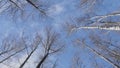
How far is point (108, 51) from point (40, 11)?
332cm

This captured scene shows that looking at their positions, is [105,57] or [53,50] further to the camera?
[53,50]

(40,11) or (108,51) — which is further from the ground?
(40,11)

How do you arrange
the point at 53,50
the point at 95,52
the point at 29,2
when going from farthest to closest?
the point at 53,50, the point at 95,52, the point at 29,2

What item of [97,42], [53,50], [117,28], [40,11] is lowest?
[53,50]

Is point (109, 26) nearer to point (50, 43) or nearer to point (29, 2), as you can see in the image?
point (29, 2)

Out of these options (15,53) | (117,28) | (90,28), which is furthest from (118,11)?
(15,53)

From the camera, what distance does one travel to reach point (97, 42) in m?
12.5

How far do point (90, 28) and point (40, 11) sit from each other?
2245 millimetres

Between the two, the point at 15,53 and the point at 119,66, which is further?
the point at 15,53

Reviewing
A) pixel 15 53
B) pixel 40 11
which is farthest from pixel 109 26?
pixel 15 53

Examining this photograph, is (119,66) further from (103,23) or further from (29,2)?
(29,2)

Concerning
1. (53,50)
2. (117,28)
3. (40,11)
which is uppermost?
(40,11)

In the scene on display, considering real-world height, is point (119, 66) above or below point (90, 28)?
below

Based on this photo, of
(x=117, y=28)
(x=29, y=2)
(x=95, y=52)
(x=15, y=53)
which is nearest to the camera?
(x=117, y=28)
